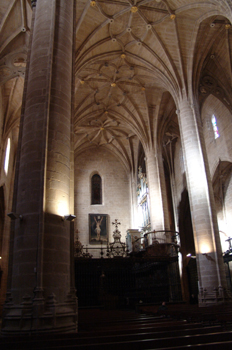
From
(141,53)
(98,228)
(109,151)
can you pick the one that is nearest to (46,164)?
(141,53)

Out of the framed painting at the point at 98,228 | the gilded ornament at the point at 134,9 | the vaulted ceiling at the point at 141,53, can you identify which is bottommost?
the framed painting at the point at 98,228

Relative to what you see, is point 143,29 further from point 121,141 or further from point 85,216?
point 85,216

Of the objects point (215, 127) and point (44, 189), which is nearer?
A: point (44, 189)

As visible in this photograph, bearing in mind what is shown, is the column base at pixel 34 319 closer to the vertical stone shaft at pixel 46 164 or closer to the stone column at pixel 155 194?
the vertical stone shaft at pixel 46 164

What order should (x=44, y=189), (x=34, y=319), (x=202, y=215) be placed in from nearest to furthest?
(x=34, y=319)
(x=44, y=189)
(x=202, y=215)

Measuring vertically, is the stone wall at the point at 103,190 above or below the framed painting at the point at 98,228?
above

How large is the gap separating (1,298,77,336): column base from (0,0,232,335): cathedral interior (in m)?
0.02

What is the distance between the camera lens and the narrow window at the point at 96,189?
91.8 ft

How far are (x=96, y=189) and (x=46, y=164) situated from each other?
2143 centimetres

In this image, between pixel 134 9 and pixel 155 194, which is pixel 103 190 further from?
pixel 134 9

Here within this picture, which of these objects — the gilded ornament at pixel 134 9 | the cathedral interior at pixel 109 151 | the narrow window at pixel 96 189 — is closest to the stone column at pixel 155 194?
the cathedral interior at pixel 109 151

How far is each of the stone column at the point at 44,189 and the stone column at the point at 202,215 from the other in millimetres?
7597

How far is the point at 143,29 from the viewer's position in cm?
1688

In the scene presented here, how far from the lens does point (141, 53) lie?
18312 millimetres
